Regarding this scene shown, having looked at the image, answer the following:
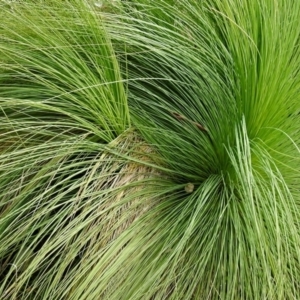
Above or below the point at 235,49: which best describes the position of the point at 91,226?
below

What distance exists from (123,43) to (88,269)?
44 cm

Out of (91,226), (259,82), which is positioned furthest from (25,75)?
(259,82)

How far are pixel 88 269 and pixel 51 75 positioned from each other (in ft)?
1.24

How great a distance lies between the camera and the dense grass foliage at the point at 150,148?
82 cm

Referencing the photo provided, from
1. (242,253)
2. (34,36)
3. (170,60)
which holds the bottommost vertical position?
(242,253)

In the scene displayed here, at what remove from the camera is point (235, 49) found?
3.05 feet

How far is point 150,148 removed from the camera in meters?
0.94

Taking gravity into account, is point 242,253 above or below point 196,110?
below

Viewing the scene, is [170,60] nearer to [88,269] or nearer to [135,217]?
[135,217]

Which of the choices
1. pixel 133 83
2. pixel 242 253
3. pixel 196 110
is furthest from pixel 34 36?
pixel 242 253

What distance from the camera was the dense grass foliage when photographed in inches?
32.1

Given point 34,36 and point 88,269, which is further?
point 34,36

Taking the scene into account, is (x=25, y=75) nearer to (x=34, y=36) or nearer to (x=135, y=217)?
(x=34, y=36)

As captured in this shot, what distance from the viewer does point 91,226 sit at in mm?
849
